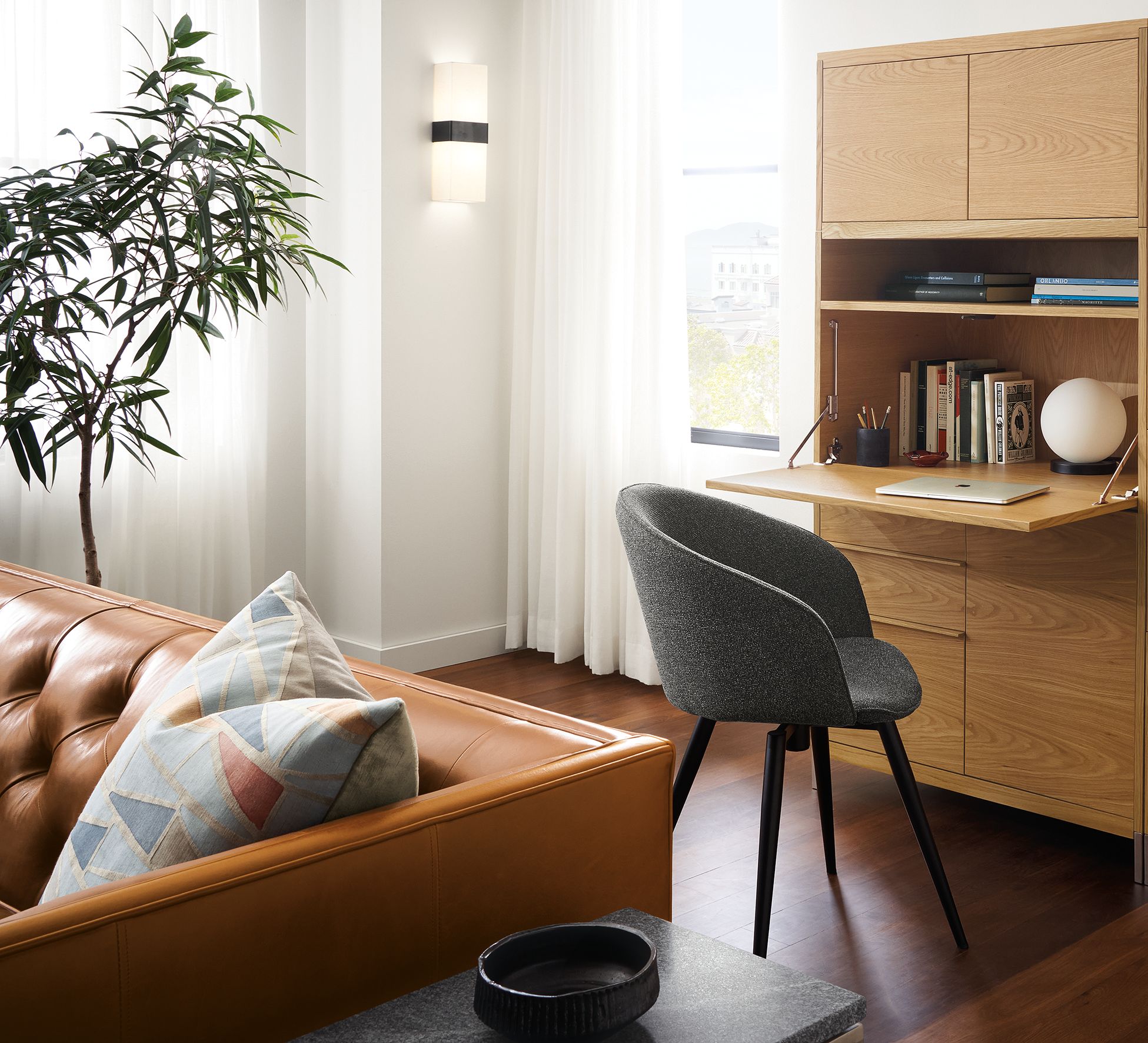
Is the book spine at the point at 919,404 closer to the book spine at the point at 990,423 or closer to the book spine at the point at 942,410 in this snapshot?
the book spine at the point at 942,410

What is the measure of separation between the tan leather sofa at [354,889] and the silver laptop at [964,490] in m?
1.43

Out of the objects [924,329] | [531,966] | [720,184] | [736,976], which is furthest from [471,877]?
[720,184]

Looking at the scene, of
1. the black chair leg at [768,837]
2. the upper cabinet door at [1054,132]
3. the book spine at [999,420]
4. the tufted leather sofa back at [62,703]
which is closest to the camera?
the tufted leather sofa back at [62,703]

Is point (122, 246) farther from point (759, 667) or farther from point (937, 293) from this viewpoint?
point (937, 293)

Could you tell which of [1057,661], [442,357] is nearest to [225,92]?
[442,357]

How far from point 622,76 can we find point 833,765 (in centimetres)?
224

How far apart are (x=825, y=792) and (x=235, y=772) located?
5.82 ft

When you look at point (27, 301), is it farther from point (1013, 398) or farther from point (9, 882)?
point (1013, 398)

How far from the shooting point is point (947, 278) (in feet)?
10.2

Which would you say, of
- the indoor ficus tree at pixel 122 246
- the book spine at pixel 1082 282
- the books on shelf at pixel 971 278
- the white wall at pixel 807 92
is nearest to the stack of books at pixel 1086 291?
the book spine at pixel 1082 282

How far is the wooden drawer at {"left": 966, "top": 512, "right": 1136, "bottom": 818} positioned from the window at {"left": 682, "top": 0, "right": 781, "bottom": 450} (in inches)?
49.4

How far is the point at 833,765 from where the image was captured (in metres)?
3.47

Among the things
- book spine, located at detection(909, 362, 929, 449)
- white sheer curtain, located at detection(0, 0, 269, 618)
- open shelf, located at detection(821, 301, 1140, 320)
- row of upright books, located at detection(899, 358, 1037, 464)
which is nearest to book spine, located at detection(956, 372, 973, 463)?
row of upright books, located at detection(899, 358, 1037, 464)

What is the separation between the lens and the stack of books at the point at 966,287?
3055mm
